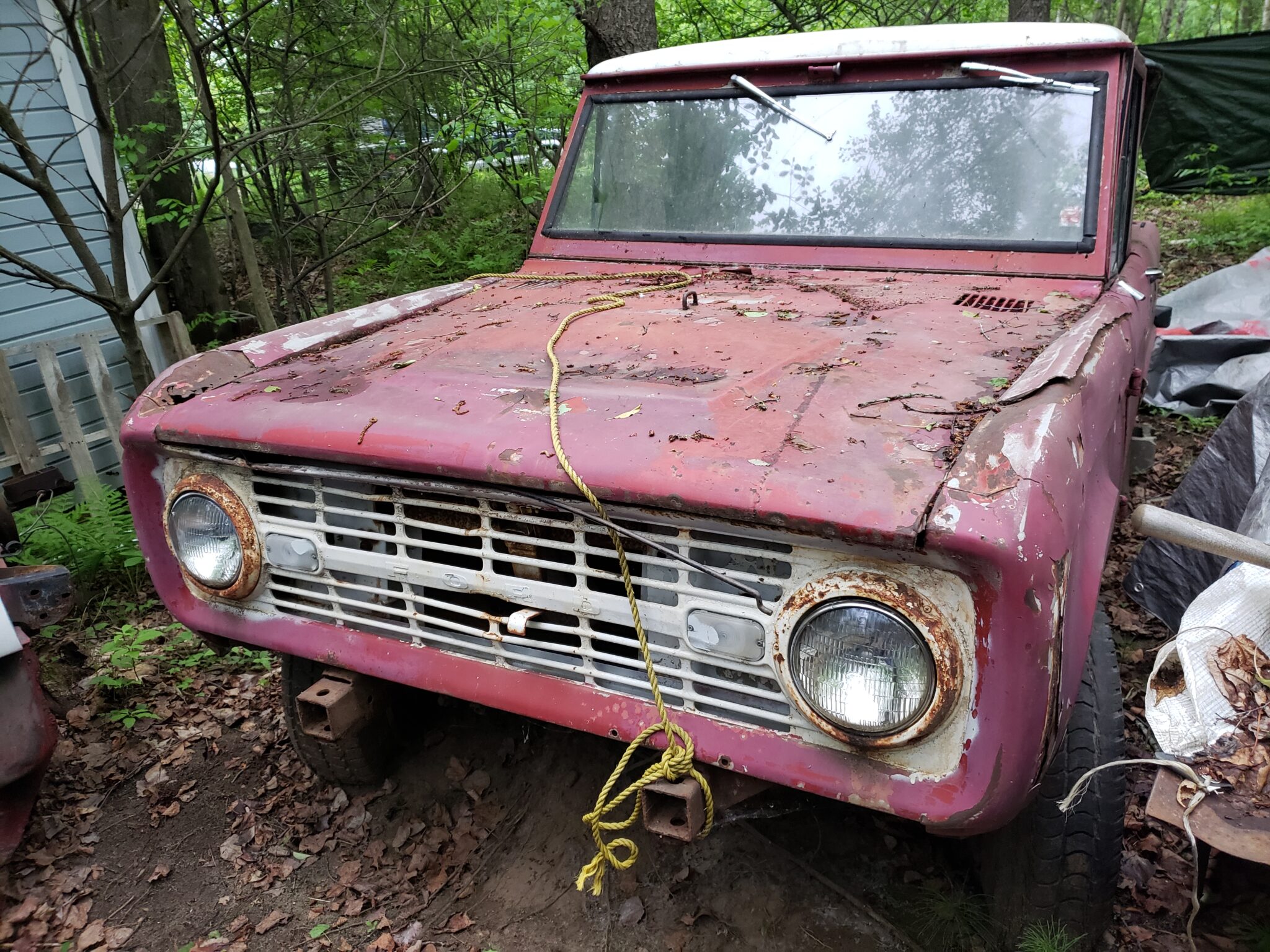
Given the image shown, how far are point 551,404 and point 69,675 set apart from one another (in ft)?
8.47

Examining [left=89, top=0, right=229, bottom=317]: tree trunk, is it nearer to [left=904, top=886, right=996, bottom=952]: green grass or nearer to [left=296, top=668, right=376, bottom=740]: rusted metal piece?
[left=296, top=668, right=376, bottom=740]: rusted metal piece

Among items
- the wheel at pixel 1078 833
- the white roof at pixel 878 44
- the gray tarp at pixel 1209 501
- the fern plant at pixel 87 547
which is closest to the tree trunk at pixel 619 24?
the white roof at pixel 878 44

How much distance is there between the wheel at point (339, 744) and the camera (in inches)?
94.6

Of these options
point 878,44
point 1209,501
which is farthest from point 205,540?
point 1209,501

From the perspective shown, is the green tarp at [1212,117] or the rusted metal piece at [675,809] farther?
the green tarp at [1212,117]

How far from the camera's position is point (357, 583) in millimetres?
1934

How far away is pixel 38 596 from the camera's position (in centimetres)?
245

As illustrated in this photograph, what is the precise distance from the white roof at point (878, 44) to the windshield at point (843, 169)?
4.9 inches

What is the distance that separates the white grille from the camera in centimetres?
150

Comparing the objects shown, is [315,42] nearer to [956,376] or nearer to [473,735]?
[473,735]

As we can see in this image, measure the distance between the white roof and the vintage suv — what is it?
0.02m

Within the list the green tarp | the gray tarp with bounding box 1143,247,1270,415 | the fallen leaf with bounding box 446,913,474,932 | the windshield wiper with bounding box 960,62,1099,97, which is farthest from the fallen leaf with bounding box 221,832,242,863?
the green tarp

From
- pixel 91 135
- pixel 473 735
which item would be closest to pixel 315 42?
pixel 91 135

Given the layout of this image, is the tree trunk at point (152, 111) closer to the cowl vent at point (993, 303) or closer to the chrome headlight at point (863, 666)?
the cowl vent at point (993, 303)
